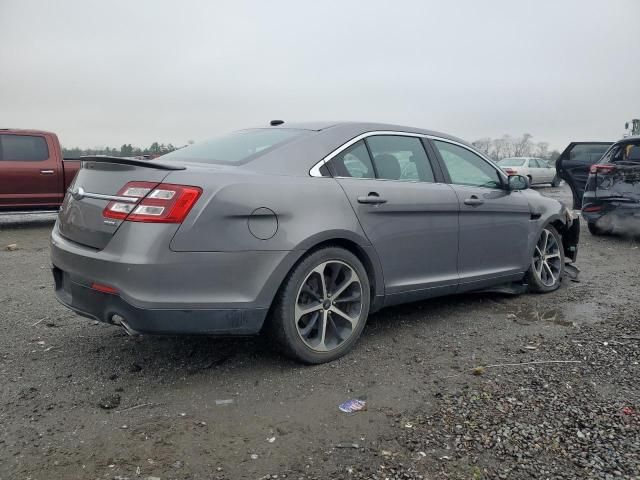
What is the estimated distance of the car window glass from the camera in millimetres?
3508

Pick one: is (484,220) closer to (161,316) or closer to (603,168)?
(161,316)

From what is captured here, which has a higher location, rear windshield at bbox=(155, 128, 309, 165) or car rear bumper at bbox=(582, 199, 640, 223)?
rear windshield at bbox=(155, 128, 309, 165)

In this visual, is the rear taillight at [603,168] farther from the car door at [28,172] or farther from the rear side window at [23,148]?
the rear side window at [23,148]

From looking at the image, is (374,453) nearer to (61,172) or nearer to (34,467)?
(34,467)

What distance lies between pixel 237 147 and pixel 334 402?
1.73 m

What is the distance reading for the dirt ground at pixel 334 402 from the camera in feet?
7.52

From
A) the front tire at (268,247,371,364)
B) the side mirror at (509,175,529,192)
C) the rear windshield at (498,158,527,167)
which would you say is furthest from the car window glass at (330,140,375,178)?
the rear windshield at (498,158,527,167)

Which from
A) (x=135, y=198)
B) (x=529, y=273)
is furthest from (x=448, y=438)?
(x=529, y=273)

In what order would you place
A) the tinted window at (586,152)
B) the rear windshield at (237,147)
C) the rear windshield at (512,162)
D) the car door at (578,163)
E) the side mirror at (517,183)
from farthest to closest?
the rear windshield at (512,162), the tinted window at (586,152), the car door at (578,163), the side mirror at (517,183), the rear windshield at (237,147)

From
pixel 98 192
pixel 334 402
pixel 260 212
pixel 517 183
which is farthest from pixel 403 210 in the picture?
pixel 98 192

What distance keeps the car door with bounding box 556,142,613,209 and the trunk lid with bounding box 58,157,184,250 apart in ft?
31.0

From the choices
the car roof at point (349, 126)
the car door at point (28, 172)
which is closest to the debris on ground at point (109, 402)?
the car roof at point (349, 126)

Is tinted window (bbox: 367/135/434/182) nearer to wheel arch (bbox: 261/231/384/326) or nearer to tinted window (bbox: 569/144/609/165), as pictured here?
wheel arch (bbox: 261/231/384/326)

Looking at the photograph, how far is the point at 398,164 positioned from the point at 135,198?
190 centimetres
